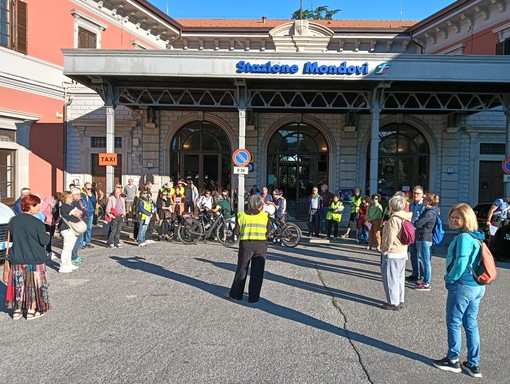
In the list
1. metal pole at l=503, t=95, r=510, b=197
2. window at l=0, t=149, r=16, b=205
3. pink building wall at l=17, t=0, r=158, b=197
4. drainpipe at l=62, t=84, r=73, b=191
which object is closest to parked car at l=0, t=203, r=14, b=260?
window at l=0, t=149, r=16, b=205

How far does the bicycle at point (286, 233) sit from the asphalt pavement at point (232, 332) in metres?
3.14

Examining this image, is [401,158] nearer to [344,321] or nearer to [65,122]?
[65,122]

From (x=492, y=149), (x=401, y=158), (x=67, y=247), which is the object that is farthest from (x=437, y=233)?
(x=492, y=149)

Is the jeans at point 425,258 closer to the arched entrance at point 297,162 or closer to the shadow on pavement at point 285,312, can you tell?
the shadow on pavement at point 285,312

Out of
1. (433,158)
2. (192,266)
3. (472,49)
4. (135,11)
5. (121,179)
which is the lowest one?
(192,266)

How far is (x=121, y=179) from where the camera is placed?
19406 millimetres

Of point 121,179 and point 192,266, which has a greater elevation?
point 121,179

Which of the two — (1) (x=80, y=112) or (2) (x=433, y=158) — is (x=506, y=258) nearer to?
(2) (x=433, y=158)

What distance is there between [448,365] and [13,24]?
16.9 m

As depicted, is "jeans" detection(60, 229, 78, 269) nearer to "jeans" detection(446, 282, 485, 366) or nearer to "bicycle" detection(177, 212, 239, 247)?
"bicycle" detection(177, 212, 239, 247)

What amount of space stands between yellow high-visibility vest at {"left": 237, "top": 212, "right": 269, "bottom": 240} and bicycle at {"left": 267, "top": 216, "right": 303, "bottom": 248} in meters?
5.28

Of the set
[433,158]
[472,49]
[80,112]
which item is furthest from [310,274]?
[472,49]

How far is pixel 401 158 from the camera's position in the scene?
19.4m

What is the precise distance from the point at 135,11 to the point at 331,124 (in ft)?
36.1
